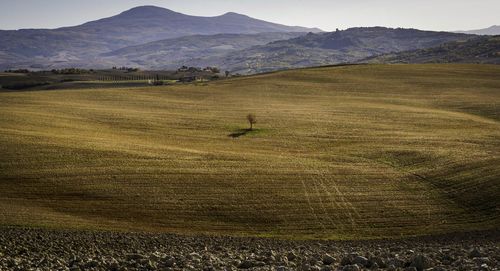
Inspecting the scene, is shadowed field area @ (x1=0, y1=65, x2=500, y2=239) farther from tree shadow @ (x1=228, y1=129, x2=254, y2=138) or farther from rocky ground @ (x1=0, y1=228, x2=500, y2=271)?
rocky ground @ (x1=0, y1=228, x2=500, y2=271)

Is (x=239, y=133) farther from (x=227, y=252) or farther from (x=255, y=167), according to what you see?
(x=227, y=252)

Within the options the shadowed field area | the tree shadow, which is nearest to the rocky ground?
the shadowed field area

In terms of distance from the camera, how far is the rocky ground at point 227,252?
74.3 feet

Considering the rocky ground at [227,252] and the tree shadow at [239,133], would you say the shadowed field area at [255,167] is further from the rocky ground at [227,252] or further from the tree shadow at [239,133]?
the rocky ground at [227,252]

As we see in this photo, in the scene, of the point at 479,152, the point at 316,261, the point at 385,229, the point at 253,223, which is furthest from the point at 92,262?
the point at 479,152

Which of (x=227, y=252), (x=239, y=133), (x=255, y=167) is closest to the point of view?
(x=227, y=252)

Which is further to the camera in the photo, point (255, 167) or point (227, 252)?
point (255, 167)

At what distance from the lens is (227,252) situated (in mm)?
29406

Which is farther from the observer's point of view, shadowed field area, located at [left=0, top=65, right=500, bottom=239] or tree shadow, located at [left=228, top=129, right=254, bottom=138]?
tree shadow, located at [left=228, top=129, right=254, bottom=138]

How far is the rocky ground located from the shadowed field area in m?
2.58

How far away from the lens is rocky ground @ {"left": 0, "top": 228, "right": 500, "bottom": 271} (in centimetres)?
2265

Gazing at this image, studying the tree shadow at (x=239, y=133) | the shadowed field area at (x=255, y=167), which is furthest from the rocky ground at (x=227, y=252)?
the tree shadow at (x=239, y=133)

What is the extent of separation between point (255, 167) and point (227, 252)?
2070 centimetres

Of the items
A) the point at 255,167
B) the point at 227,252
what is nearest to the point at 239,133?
the point at 255,167
